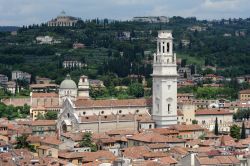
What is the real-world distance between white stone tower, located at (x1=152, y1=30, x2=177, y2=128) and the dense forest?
38207 mm

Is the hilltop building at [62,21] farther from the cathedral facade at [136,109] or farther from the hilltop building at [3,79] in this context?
the cathedral facade at [136,109]

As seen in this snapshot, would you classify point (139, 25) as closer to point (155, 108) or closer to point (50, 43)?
point (50, 43)

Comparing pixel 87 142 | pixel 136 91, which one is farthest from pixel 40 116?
pixel 87 142

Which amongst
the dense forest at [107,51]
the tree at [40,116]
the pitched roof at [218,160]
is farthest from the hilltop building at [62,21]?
the pitched roof at [218,160]

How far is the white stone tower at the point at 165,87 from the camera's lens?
53750mm

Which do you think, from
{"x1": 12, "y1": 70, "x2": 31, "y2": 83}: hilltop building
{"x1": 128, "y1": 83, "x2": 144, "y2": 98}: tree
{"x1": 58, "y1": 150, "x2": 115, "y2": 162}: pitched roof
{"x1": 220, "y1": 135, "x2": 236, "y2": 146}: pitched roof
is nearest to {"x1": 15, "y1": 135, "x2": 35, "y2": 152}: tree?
{"x1": 58, "y1": 150, "x2": 115, "y2": 162}: pitched roof

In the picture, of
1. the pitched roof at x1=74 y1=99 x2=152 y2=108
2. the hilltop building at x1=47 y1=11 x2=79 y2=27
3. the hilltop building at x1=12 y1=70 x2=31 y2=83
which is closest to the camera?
the pitched roof at x1=74 y1=99 x2=152 y2=108

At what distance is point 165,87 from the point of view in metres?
54.0

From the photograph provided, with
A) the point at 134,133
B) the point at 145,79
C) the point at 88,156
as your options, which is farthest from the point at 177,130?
the point at 145,79

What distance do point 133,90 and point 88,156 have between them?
139 feet

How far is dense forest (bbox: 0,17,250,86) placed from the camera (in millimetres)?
102562

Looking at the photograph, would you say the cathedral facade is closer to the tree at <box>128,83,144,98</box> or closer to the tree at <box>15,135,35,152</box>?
the tree at <box>15,135,35,152</box>

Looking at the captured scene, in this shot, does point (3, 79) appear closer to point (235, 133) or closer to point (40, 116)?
point (40, 116)

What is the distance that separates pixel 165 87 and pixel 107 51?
6614 centimetres
